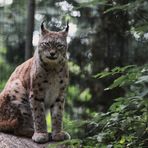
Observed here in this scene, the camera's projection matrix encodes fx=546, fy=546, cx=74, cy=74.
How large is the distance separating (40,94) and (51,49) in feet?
1.77

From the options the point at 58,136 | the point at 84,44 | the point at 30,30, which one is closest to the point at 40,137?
the point at 58,136

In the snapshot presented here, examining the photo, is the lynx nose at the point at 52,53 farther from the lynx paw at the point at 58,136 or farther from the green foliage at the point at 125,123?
the green foliage at the point at 125,123

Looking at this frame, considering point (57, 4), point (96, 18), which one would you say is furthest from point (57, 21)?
point (96, 18)

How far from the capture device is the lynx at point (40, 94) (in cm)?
632

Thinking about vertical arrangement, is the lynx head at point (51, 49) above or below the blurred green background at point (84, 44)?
above

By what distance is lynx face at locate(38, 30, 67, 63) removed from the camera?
20.8ft

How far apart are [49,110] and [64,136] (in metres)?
0.47

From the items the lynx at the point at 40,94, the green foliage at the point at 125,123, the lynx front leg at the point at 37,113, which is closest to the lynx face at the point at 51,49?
the lynx at the point at 40,94

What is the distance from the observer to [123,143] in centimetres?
435

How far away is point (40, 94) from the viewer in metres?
6.35

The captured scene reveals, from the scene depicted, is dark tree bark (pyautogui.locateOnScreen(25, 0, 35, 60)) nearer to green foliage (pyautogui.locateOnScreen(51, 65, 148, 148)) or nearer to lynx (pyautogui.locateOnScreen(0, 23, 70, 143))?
lynx (pyautogui.locateOnScreen(0, 23, 70, 143))

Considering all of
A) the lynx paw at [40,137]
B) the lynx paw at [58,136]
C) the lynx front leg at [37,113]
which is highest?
the lynx front leg at [37,113]

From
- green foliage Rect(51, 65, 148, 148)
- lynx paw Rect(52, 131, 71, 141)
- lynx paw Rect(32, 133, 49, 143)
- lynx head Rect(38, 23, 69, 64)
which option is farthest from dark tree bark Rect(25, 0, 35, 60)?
green foliage Rect(51, 65, 148, 148)

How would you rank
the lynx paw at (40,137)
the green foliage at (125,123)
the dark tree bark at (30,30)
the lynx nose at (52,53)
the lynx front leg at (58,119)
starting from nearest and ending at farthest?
1. the green foliage at (125,123)
2. the lynx paw at (40,137)
3. the lynx nose at (52,53)
4. the lynx front leg at (58,119)
5. the dark tree bark at (30,30)
